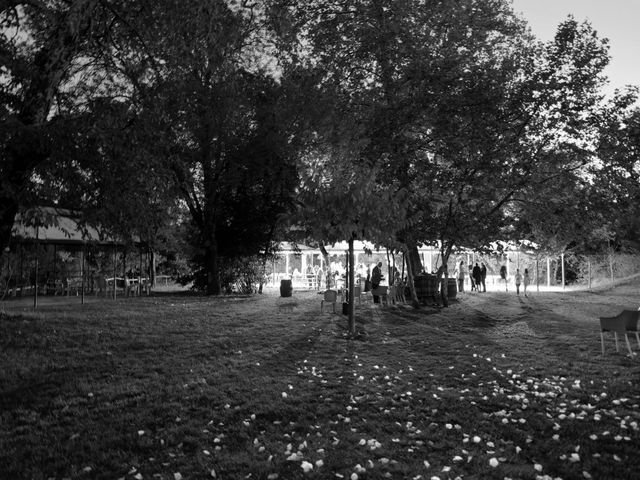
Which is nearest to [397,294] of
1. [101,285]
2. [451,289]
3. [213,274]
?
[451,289]

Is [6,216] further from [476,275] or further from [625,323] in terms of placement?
[476,275]

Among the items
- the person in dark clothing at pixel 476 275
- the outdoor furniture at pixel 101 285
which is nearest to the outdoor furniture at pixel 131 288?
the outdoor furniture at pixel 101 285

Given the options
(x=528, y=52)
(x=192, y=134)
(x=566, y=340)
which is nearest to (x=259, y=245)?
(x=192, y=134)

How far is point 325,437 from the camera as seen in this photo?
5.43 metres

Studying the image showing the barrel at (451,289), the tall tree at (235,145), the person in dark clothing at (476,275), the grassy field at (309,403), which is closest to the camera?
the grassy field at (309,403)

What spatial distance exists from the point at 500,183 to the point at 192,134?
39.1 feet

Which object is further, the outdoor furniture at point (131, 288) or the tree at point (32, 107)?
the outdoor furniture at point (131, 288)

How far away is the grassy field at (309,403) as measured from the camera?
475 cm

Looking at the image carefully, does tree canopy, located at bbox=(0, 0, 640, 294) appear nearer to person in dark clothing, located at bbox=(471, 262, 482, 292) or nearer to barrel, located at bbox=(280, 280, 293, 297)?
barrel, located at bbox=(280, 280, 293, 297)

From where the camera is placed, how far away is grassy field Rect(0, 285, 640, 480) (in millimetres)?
4754

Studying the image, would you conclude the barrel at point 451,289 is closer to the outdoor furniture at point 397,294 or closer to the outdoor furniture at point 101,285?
the outdoor furniture at point 397,294

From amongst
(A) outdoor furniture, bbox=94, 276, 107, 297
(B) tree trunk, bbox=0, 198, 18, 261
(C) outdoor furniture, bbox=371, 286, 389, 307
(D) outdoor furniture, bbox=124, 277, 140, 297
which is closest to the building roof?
(B) tree trunk, bbox=0, 198, 18, 261

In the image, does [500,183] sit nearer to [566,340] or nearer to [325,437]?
[566,340]

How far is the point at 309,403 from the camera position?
6.65 metres
